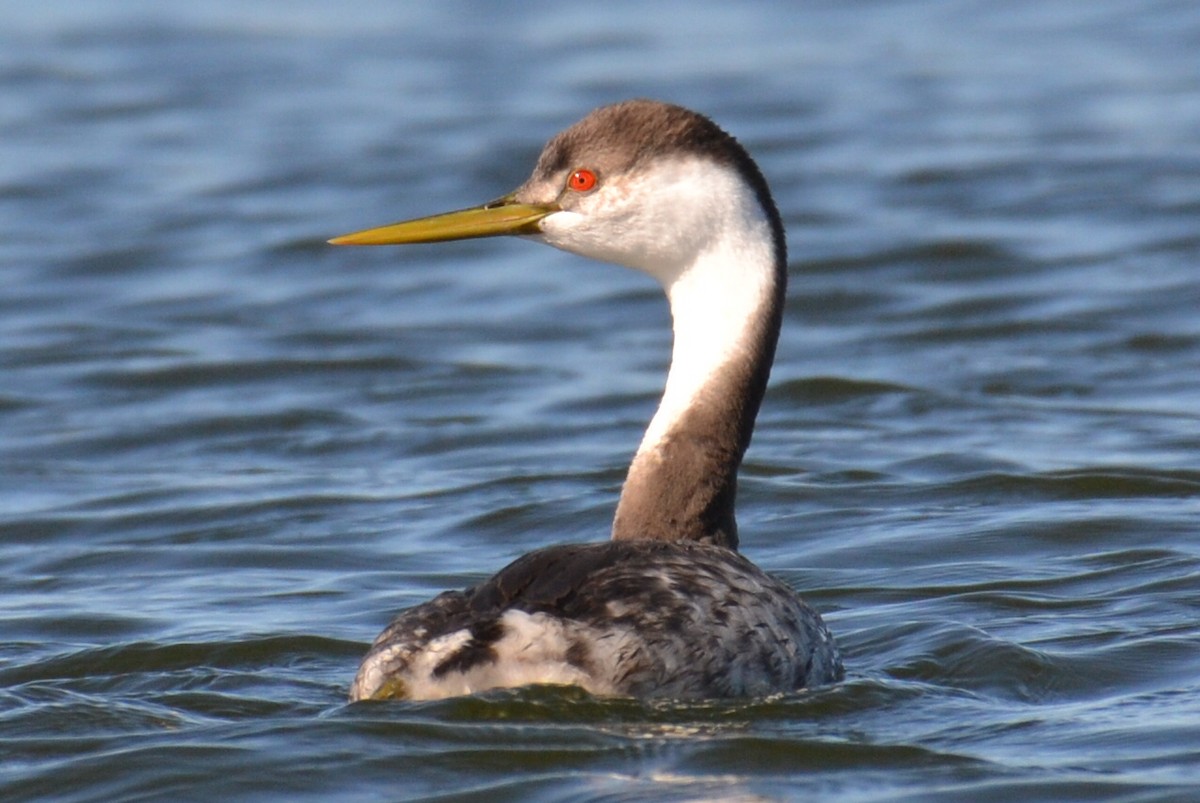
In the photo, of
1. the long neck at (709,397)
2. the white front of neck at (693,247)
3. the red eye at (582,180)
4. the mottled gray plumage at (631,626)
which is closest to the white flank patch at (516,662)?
the mottled gray plumage at (631,626)

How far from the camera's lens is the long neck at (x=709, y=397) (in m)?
7.16

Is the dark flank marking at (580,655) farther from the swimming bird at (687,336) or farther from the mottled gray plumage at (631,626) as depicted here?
the swimming bird at (687,336)

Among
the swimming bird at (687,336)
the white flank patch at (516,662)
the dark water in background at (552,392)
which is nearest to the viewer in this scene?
the white flank patch at (516,662)

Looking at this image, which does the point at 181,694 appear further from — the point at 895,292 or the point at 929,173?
the point at 929,173

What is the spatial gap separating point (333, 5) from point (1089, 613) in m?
17.1

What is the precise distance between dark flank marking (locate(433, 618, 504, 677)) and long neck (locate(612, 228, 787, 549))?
4.69ft

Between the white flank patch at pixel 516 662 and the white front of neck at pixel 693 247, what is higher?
the white front of neck at pixel 693 247

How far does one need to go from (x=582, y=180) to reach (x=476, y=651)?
209 cm

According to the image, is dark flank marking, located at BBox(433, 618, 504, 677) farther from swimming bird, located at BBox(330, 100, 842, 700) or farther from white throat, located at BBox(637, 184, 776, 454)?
white throat, located at BBox(637, 184, 776, 454)

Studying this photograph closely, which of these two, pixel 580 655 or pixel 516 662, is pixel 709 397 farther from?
pixel 516 662

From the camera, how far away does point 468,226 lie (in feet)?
24.6

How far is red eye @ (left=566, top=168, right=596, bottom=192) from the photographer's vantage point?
733cm

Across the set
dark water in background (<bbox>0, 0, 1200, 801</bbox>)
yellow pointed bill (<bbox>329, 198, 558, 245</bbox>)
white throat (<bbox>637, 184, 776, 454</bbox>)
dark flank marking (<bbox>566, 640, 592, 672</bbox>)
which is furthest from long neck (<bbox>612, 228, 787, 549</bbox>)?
dark flank marking (<bbox>566, 640, 592, 672</bbox>)

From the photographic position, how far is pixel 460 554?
29.3 ft
